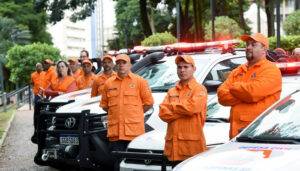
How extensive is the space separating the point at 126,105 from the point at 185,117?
5.32 ft

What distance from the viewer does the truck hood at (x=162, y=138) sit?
7473 millimetres

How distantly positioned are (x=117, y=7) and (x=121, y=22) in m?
3.64

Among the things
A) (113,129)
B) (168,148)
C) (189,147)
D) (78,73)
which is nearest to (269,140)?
(189,147)

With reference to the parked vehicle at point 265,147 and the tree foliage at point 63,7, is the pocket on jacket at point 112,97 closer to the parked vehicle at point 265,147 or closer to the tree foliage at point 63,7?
the parked vehicle at point 265,147

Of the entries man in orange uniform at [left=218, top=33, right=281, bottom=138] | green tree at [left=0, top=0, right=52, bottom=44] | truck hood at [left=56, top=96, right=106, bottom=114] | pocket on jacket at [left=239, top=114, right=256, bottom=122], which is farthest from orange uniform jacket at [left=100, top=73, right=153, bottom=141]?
green tree at [left=0, top=0, right=52, bottom=44]

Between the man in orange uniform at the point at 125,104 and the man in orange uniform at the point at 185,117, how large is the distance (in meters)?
1.46

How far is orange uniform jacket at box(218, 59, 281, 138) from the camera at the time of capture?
22.3 ft

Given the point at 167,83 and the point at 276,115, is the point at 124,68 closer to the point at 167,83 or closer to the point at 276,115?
the point at 167,83

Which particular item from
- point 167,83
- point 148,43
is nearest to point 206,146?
point 167,83

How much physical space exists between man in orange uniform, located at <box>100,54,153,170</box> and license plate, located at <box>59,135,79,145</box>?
1253 mm

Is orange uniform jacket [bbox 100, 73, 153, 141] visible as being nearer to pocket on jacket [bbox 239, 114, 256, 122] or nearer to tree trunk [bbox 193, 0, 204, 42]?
pocket on jacket [bbox 239, 114, 256, 122]

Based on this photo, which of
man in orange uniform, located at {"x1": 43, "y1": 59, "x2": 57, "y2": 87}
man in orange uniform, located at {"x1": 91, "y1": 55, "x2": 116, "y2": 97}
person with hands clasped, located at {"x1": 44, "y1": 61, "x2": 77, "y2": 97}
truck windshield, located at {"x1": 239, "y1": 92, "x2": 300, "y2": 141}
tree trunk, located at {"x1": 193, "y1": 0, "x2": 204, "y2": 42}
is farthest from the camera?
tree trunk, located at {"x1": 193, "y1": 0, "x2": 204, "y2": 42}

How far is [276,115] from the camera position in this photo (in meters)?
6.13

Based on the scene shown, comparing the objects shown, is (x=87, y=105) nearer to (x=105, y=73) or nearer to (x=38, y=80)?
(x=105, y=73)
